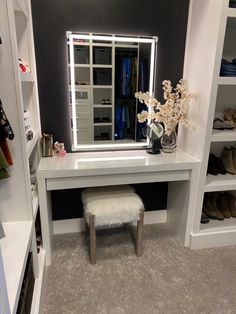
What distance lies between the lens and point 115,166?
5.65 feet

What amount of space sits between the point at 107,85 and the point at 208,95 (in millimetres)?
832

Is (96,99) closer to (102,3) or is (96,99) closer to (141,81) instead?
(141,81)

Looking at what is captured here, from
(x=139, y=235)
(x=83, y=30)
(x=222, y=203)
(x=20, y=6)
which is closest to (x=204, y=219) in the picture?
(x=222, y=203)

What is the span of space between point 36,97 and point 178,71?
124 centimetres

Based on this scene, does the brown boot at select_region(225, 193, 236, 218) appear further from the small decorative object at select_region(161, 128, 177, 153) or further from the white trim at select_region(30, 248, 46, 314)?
the white trim at select_region(30, 248, 46, 314)

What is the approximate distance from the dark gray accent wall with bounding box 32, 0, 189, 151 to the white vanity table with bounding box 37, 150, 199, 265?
1.21 ft

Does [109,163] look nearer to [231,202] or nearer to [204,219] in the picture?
[204,219]

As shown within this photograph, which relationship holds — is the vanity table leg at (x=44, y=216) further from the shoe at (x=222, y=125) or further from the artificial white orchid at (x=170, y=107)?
the shoe at (x=222, y=125)

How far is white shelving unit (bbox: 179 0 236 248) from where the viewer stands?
161cm

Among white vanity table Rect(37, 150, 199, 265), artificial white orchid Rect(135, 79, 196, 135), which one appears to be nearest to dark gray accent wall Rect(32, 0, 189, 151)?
artificial white orchid Rect(135, 79, 196, 135)

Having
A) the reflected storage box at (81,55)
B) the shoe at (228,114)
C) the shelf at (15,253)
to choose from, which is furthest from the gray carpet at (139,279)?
the reflected storage box at (81,55)

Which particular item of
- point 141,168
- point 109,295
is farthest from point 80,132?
point 109,295

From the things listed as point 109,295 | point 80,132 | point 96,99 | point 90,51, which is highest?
point 90,51

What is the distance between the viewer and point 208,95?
169cm
